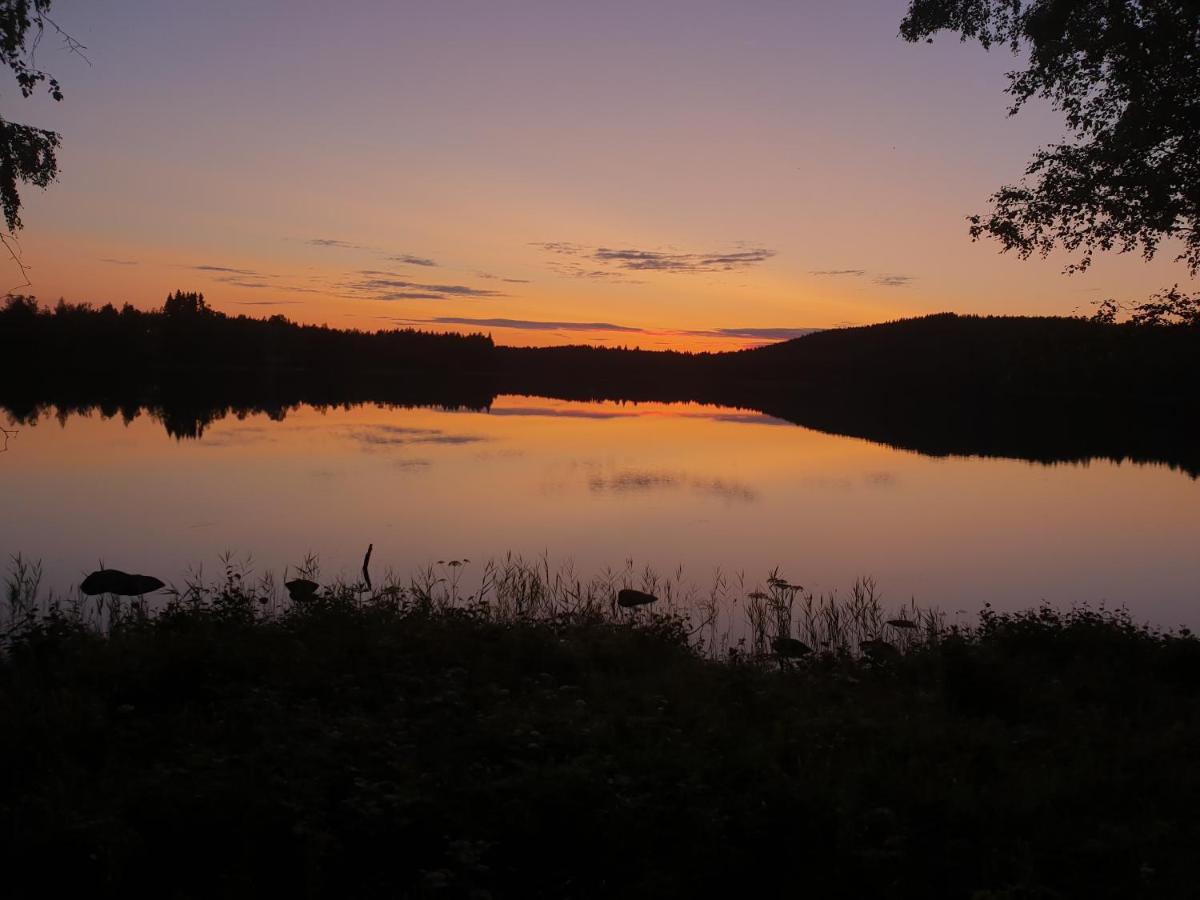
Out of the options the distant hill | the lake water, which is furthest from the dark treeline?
the lake water

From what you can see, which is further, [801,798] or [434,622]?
[434,622]

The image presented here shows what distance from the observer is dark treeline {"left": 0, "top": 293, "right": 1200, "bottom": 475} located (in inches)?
766

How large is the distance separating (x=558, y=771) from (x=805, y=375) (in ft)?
561

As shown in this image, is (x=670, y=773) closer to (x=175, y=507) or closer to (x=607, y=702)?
(x=607, y=702)

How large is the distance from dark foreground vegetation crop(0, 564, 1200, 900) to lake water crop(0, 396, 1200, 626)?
8.48 metres

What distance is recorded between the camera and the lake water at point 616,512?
64.2ft

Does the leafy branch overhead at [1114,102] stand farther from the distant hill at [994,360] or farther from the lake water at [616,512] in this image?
the lake water at [616,512]

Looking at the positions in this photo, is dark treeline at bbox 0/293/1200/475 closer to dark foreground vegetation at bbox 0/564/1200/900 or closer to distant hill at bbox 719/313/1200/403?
distant hill at bbox 719/313/1200/403

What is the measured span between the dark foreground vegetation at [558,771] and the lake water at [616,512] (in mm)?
8479

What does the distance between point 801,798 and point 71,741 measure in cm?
598

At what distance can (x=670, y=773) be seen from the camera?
260 inches

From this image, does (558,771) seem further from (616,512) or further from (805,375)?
(805,375)

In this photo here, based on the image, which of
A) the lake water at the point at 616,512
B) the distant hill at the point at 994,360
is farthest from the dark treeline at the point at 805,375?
the lake water at the point at 616,512

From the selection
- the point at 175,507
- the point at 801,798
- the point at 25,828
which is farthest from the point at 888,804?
the point at 175,507
